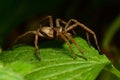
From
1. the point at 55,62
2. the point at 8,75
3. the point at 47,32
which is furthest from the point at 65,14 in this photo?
the point at 8,75

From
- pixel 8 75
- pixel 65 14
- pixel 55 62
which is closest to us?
pixel 8 75

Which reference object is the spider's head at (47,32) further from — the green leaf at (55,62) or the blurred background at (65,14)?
the blurred background at (65,14)

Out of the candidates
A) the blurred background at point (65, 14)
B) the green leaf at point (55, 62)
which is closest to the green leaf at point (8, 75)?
the green leaf at point (55, 62)

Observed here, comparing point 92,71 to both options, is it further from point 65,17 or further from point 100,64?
point 65,17

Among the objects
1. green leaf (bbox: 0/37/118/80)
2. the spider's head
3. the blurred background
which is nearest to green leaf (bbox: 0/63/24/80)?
green leaf (bbox: 0/37/118/80)

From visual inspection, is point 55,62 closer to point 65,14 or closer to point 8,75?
point 8,75

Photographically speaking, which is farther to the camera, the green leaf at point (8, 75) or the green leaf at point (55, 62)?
the green leaf at point (55, 62)

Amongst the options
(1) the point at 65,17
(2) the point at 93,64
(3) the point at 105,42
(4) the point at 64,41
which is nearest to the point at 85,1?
(1) the point at 65,17
